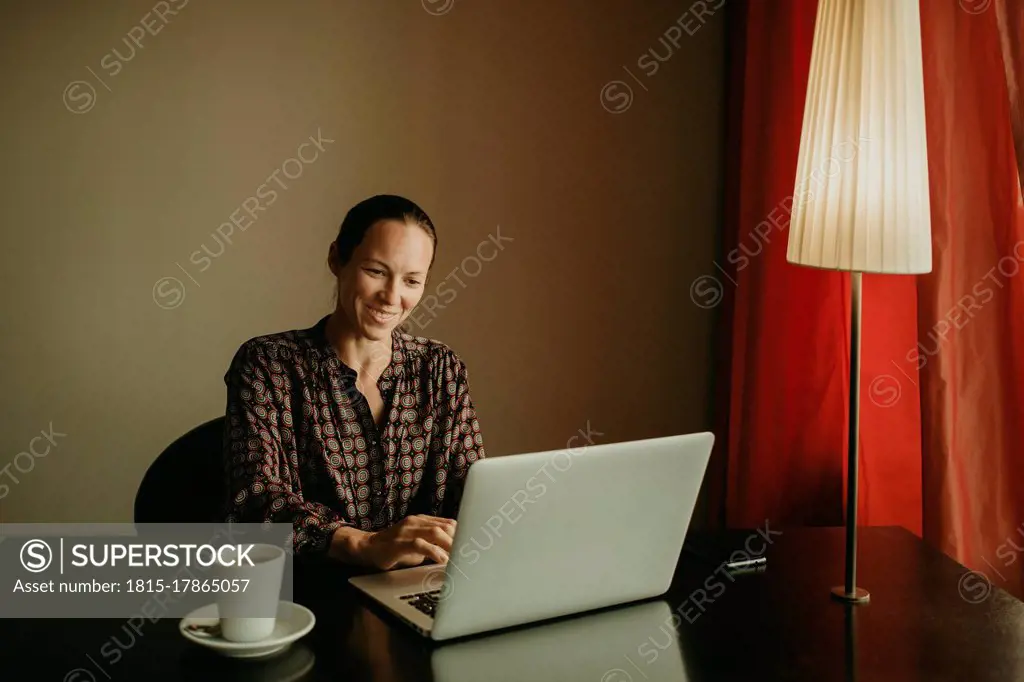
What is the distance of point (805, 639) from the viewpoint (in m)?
1.25

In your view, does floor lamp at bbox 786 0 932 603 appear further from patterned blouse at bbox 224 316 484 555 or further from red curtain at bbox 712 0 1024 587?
patterned blouse at bbox 224 316 484 555

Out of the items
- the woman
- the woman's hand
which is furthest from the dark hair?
the woman's hand

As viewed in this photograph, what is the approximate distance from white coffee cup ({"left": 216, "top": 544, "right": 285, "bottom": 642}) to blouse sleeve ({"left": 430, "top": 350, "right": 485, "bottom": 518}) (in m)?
0.69

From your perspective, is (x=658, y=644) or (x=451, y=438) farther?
(x=451, y=438)

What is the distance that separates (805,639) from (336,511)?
2.75ft

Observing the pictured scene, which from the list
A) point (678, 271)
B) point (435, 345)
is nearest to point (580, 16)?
point (678, 271)

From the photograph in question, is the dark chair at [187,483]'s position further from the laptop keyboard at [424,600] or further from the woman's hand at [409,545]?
the laptop keyboard at [424,600]

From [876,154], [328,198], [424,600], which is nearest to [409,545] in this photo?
[424,600]

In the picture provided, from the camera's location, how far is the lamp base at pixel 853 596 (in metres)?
1.38

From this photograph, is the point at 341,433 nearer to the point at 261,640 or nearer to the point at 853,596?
the point at 261,640

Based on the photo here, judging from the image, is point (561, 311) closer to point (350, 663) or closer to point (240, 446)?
point (240, 446)

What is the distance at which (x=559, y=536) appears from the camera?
1239mm

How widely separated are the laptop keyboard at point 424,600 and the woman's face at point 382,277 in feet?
1.96

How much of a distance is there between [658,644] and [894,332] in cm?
117
